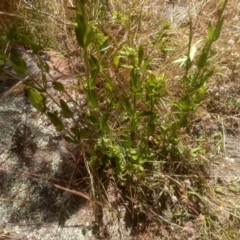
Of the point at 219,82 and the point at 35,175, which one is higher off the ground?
the point at 219,82

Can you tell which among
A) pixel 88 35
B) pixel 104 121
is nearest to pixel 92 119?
pixel 104 121

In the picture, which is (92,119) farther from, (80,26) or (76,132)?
(80,26)

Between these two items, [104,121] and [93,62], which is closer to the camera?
[93,62]

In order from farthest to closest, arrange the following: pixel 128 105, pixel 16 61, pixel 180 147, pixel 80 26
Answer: pixel 180 147 < pixel 128 105 < pixel 16 61 < pixel 80 26

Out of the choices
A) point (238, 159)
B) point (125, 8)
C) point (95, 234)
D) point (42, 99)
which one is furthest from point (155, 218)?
point (125, 8)

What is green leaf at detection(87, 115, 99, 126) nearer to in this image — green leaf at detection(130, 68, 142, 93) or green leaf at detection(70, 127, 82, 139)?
green leaf at detection(70, 127, 82, 139)

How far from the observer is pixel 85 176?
117cm

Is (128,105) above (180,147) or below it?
above

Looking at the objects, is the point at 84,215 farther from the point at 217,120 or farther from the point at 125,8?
the point at 125,8

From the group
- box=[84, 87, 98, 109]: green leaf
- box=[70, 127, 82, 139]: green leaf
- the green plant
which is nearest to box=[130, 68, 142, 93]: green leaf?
the green plant

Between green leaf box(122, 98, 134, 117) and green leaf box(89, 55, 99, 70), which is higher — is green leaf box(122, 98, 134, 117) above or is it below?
below

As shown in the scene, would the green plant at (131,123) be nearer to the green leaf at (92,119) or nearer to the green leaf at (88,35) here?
the green leaf at (92,119)

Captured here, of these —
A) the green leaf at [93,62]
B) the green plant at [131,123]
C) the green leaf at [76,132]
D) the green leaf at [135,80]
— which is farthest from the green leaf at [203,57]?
the green leaf at [76,132]

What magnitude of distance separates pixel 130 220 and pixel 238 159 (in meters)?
0.48
